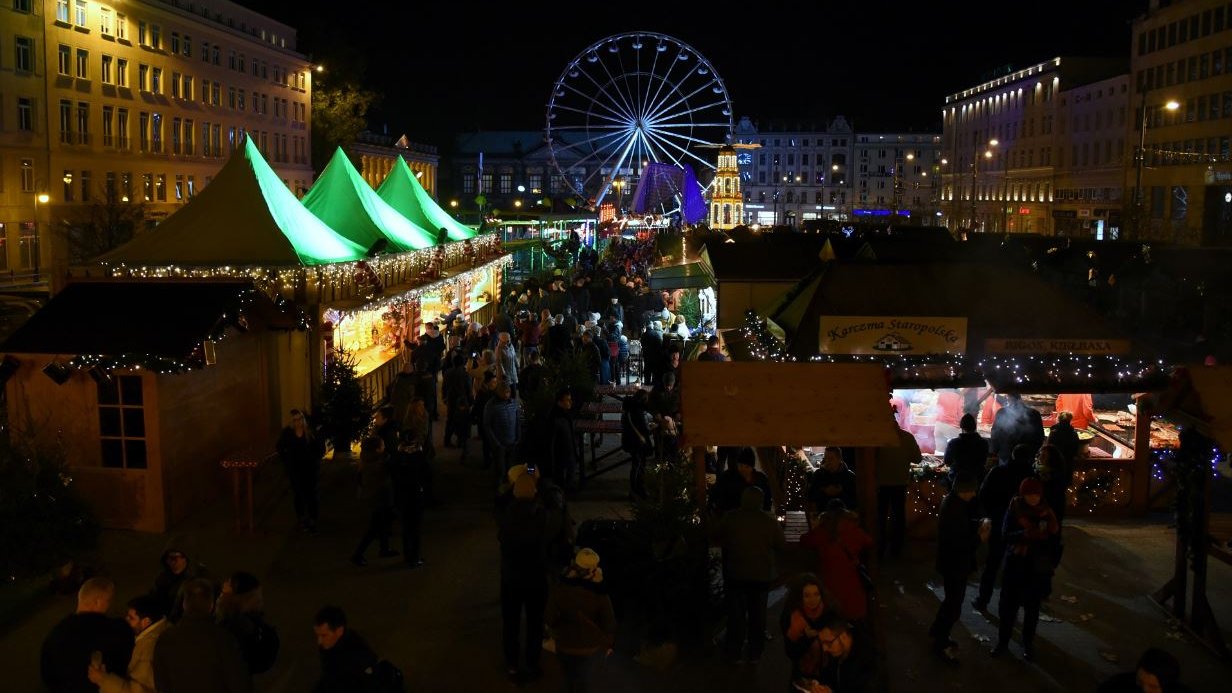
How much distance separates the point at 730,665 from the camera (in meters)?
8.12

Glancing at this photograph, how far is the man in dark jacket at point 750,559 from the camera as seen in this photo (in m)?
7.81

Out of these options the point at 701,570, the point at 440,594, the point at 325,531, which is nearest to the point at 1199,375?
the point at 701,570

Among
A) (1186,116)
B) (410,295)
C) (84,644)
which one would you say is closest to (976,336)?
(410,295)

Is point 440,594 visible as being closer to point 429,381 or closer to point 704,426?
point 704,426

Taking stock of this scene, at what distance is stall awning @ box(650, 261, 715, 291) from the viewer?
71.0 feet

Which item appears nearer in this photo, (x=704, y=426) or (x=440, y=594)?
(x=704, y=426)

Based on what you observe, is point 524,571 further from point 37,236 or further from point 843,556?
point 37,236

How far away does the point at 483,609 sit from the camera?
9195 mm

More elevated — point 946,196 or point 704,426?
point 946,196

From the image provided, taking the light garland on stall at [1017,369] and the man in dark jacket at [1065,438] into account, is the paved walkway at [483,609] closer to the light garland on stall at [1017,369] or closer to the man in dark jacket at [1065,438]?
the man in dark jacket at [1065,438]

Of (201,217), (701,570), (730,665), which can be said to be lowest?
(730,665)

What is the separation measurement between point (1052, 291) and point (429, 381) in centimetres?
761

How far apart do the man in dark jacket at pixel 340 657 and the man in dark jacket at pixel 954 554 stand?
172 inches

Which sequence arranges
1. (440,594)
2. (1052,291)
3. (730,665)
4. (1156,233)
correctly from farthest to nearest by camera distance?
1. (1156,233)
2. (1052,291)
3. (440,594)
4. (730,665)
